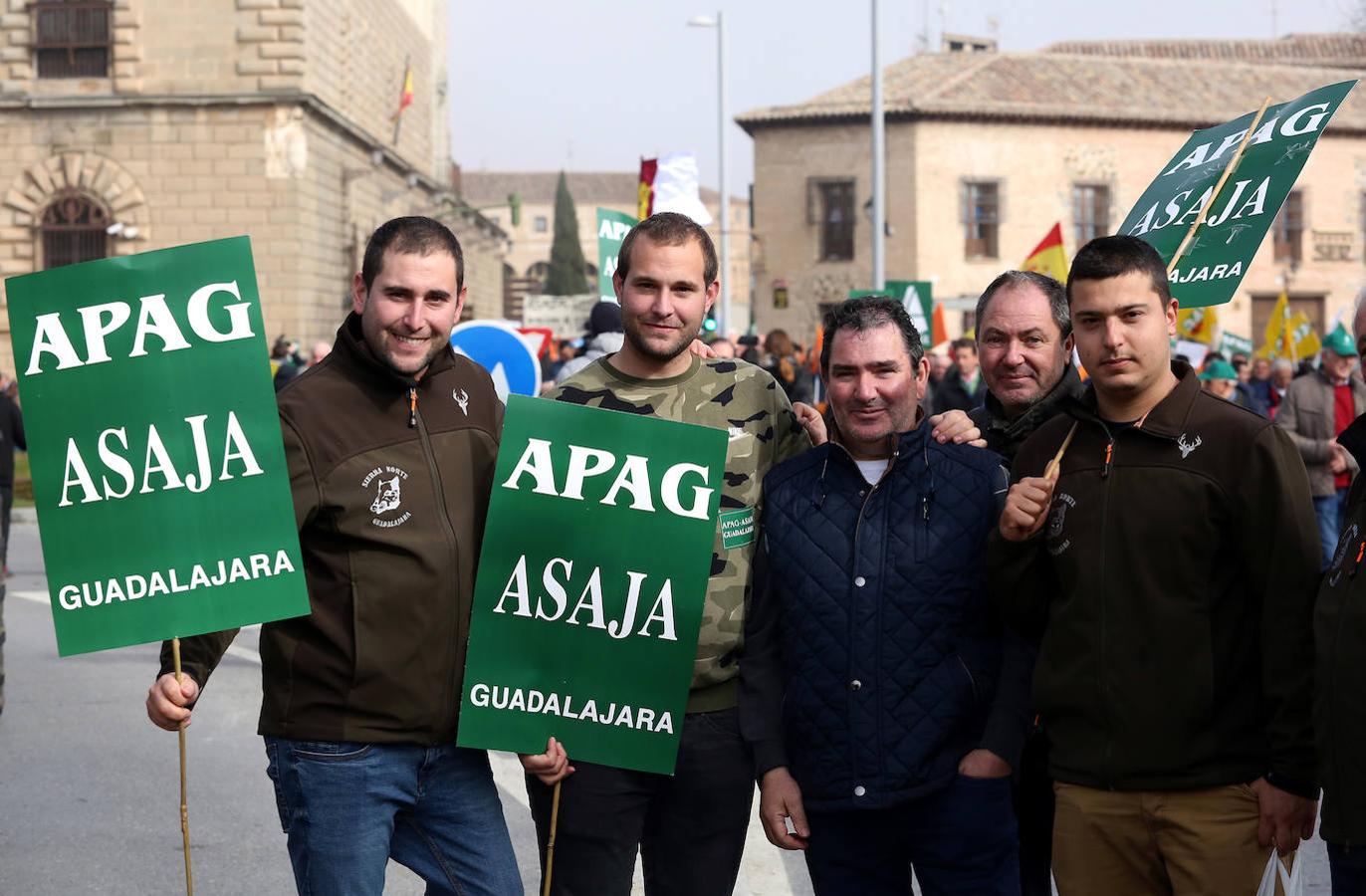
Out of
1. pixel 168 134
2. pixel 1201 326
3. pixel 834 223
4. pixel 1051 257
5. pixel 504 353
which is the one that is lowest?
pixel 504 353

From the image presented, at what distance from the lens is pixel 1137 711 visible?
11.2ft

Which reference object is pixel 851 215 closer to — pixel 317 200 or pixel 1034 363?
pixel 317 200

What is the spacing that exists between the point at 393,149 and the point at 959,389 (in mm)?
34052

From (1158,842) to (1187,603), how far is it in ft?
1.72

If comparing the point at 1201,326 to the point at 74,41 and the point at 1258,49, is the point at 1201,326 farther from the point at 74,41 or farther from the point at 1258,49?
the point at 1258,49

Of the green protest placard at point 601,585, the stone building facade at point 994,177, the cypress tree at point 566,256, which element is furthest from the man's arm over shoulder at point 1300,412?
the cypress tree at point 566,256

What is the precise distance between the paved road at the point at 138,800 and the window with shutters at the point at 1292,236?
45.2 m

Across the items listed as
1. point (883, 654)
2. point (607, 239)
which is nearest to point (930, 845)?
point (883, 654)

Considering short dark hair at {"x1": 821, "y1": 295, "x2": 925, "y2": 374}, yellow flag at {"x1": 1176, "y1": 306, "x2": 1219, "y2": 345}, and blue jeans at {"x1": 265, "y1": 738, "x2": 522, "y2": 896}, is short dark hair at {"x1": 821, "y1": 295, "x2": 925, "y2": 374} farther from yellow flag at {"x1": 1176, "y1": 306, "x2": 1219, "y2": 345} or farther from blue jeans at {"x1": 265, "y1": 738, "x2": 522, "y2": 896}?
yellow flag at {"x1": 1176, "y1": 306, "x2": 1219, "y2": 345}

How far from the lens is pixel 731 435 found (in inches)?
156

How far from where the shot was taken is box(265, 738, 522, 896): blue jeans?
3.58 m

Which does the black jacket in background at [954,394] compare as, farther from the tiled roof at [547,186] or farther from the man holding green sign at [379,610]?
the tiled roof at [547,186]

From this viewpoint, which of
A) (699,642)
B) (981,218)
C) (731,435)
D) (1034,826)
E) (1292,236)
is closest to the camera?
(699,642)

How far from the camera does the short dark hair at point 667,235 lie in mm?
3947
